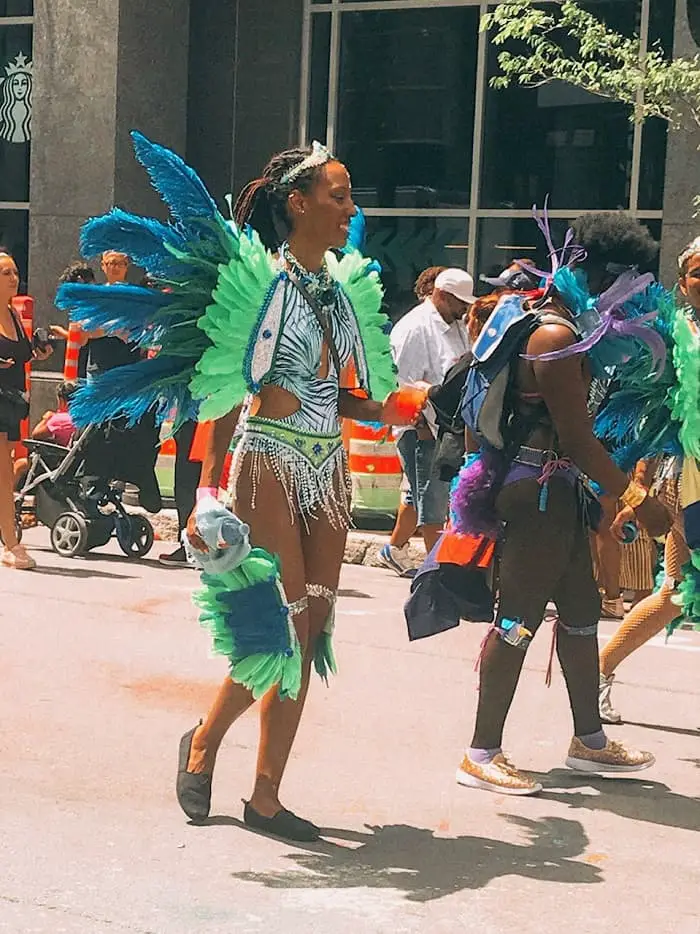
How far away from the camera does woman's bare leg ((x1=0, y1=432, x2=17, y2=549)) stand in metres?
10.5

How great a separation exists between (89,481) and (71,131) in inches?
185

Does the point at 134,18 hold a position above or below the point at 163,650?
above

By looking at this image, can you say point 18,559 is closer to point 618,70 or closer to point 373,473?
point 373,473

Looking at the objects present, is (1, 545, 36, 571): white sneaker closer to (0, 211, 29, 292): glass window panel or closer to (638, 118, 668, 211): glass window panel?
(638, 118, 668, 211): glass window panel

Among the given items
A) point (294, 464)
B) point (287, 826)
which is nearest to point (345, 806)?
point (287, 826)

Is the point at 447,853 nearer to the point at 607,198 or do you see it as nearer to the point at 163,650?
the point at 163,650

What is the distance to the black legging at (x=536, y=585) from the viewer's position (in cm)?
582

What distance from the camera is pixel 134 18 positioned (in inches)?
571

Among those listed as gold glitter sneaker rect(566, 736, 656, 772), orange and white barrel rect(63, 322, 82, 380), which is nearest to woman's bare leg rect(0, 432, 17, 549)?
orange and white barrel rect(63, 322, 82, 380)

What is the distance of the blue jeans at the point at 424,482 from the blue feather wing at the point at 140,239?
4.95m

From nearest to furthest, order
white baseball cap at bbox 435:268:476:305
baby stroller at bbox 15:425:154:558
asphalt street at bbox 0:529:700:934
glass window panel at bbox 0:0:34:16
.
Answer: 1. asphalt street at bbox 0:529:700:934
2. white baseball cap at bbox 435:268:476:305
3. baby stroller at bbox 15:425:154:558
4. glass window panel at bbox 0:0:34:16

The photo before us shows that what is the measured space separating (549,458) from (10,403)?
17.8 feet

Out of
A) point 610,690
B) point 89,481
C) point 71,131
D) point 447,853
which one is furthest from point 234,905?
point 71,131

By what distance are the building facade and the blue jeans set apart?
419cm
